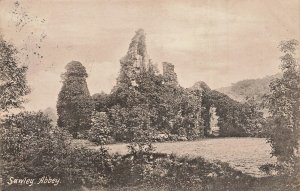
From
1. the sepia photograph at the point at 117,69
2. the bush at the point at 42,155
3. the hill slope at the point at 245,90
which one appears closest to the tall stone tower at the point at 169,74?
the sepia photograph at the point at 117,69

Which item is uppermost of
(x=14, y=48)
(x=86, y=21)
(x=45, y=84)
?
(x=86, y=21)

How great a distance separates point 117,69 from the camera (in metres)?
15.1

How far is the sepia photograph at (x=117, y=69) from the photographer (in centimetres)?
1131

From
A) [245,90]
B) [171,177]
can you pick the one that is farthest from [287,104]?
[245,90]

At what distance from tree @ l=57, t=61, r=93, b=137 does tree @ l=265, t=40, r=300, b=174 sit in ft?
22.7

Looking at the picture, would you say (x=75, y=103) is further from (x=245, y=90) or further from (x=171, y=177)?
(x=245, y=90)

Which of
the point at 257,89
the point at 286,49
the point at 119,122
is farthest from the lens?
the point at 257,89

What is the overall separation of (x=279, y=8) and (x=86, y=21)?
511 centimetres

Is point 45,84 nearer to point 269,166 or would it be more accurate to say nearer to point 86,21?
point 86,21

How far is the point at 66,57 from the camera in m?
13.1

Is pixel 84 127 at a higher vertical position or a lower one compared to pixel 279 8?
lower

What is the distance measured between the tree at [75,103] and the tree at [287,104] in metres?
6.92

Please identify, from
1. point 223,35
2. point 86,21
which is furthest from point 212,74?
point 86,21

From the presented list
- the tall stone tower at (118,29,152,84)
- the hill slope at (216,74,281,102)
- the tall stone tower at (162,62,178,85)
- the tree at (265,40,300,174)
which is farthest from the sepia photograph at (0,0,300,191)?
the hill slope at (216,74,281,102)
